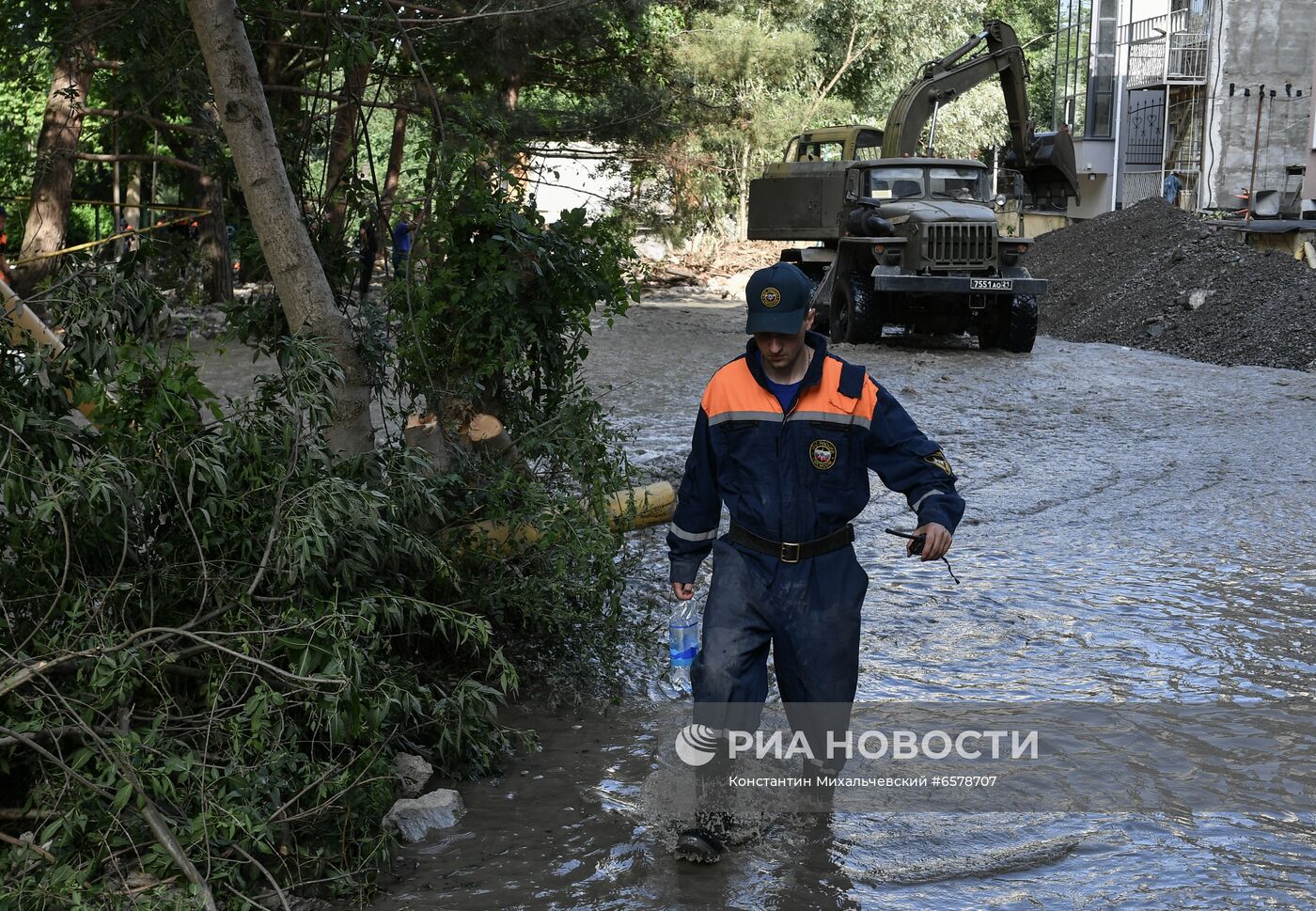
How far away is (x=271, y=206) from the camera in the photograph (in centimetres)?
568

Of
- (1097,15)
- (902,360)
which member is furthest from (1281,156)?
(902,360)

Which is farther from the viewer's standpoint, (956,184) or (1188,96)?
(1188,96)

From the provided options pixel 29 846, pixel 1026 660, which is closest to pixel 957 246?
pixel 1026 660

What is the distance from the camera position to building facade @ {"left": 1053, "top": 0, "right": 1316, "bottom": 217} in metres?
33.7

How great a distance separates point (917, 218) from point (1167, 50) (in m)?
25.3

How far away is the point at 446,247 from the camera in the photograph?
5.95m

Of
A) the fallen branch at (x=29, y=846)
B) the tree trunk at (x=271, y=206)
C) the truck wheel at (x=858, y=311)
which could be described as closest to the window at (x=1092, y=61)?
the truck wheel at (x=858, y=311)

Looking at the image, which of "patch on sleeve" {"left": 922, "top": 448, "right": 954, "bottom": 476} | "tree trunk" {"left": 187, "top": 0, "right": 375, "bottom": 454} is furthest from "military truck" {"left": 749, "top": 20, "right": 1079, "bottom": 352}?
"patch on sleeve" {"left": 922, "top": 448, "right": 954, "bottom": 476}

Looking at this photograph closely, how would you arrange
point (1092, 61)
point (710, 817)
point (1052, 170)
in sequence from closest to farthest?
point (710, 817), point (1052, 170), point (1092, 61)

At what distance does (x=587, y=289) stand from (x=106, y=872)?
3280 mm

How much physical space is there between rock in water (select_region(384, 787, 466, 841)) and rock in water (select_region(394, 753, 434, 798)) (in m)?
0.07

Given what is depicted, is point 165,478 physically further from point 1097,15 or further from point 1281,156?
point 1097,15

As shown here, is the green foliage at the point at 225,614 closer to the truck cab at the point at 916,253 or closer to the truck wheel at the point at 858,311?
the truck cab at the point at 916,253
